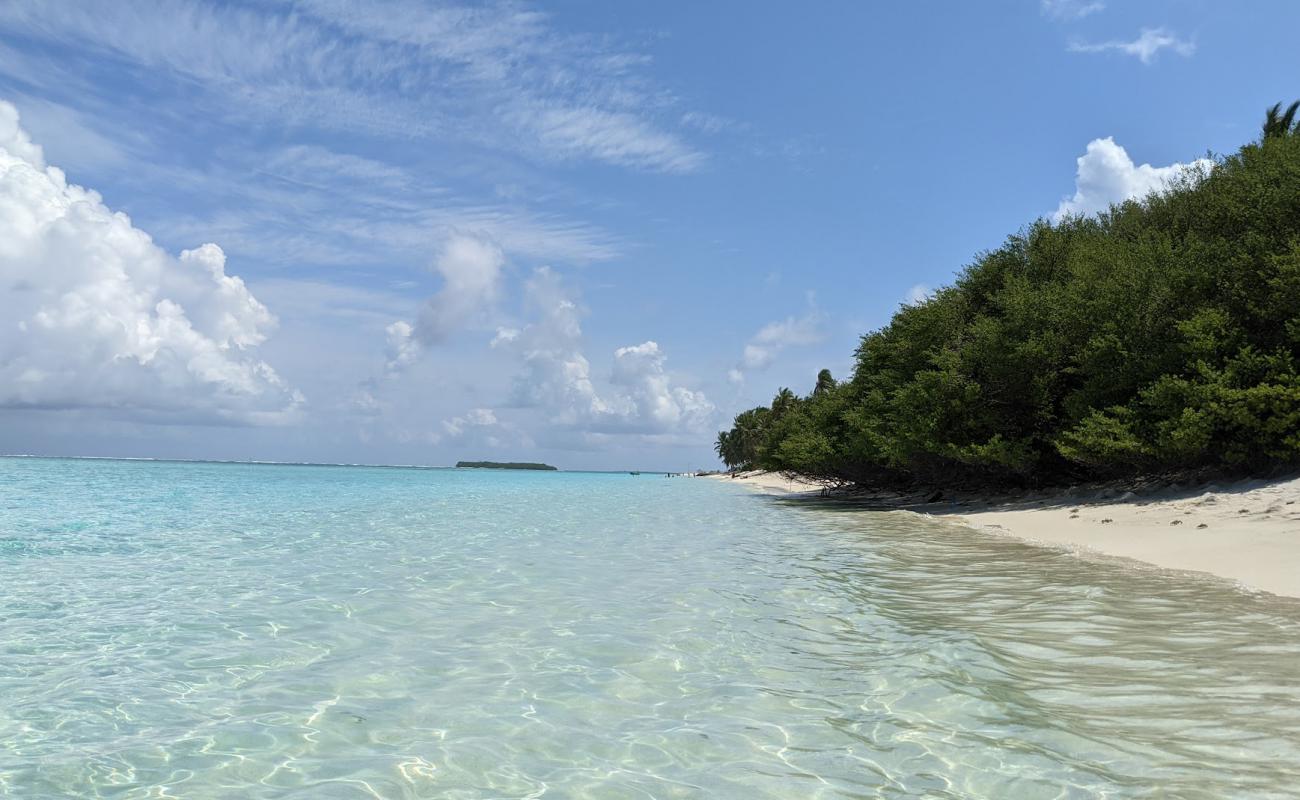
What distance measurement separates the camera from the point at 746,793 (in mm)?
5180

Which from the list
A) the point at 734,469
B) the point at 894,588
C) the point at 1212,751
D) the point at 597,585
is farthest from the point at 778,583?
the point at 734,469

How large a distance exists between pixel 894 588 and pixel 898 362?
30.5 m

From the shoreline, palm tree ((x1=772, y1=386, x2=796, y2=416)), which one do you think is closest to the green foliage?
the shoreline

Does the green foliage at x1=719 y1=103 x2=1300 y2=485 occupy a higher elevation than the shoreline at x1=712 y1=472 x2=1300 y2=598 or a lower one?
higher

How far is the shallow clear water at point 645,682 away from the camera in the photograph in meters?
5.47

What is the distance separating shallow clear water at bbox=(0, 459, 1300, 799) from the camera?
547cm

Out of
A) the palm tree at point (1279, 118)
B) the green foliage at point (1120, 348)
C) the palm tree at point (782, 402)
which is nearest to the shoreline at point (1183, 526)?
the green foliage at point (1120, 348)

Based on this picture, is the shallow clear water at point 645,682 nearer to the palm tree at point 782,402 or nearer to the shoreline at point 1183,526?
the shoreline at point 1183,526

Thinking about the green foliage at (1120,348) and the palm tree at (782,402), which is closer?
the green foliage at (1120,348)

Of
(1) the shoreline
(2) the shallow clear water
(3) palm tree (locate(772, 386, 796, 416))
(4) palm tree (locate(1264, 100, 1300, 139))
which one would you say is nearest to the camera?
(2) the shallow clear water

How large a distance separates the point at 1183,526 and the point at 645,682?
17724mm

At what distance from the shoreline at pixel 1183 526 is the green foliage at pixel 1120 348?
1.30 m

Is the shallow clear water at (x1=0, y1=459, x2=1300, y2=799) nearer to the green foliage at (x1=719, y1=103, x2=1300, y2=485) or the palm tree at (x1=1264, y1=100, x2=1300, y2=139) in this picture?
the green foliage at (x1=719, y1=103, x2=1300, y2=485)

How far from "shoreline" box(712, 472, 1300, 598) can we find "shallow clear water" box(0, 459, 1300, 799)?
1506 millimetres
